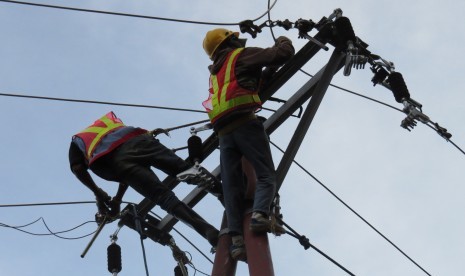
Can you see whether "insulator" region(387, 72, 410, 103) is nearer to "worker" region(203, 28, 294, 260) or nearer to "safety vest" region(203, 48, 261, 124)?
"worker" region(203, 28, 294, 260)

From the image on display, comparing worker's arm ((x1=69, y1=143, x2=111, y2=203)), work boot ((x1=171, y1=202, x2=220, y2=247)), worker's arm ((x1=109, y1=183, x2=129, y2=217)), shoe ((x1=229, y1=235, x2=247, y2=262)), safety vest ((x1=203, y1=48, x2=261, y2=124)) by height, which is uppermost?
worker's arm ((x1=69, y1=143, x2=111, y2=203))

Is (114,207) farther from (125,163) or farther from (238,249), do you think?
(238,249)

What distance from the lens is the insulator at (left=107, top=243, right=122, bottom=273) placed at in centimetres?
795

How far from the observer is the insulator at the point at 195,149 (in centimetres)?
766

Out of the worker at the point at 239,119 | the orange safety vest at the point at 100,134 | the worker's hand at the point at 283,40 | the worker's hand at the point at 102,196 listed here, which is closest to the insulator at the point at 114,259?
the worker's hand at the point at 102,196

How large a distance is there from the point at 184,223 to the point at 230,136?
820 mm

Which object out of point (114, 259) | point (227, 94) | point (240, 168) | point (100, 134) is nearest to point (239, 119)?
point (227, 94)

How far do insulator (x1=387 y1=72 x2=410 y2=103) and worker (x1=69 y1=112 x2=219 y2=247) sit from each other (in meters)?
1.69

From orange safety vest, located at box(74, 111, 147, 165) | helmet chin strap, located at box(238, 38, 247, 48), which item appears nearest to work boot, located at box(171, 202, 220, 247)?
orange safety vest, located at box(74, 111, 147, 165)

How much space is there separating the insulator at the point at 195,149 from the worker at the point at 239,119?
1.33ft

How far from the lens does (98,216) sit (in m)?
8.41

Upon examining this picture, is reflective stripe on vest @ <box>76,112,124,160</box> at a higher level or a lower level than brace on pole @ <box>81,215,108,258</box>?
higher

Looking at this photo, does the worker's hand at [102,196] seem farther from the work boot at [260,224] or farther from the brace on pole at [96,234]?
the work boot at [260,224]

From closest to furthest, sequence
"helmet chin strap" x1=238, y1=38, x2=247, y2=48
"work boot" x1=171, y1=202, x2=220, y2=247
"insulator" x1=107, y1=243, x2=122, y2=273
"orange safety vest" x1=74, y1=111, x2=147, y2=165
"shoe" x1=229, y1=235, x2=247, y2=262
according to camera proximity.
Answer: "shoe" x1=229, y1=235, x2=247, y2=262, "work boot" x1=171, y1=202, x2=220, y2=247, "helmet chin strap" x1=238, y1=38, x2=247, y2=48, "insulator" x1=107, y1=243, x2=122, y2=273, "orange safety vest" x1=74, y1=111, x2=147, y2=165
